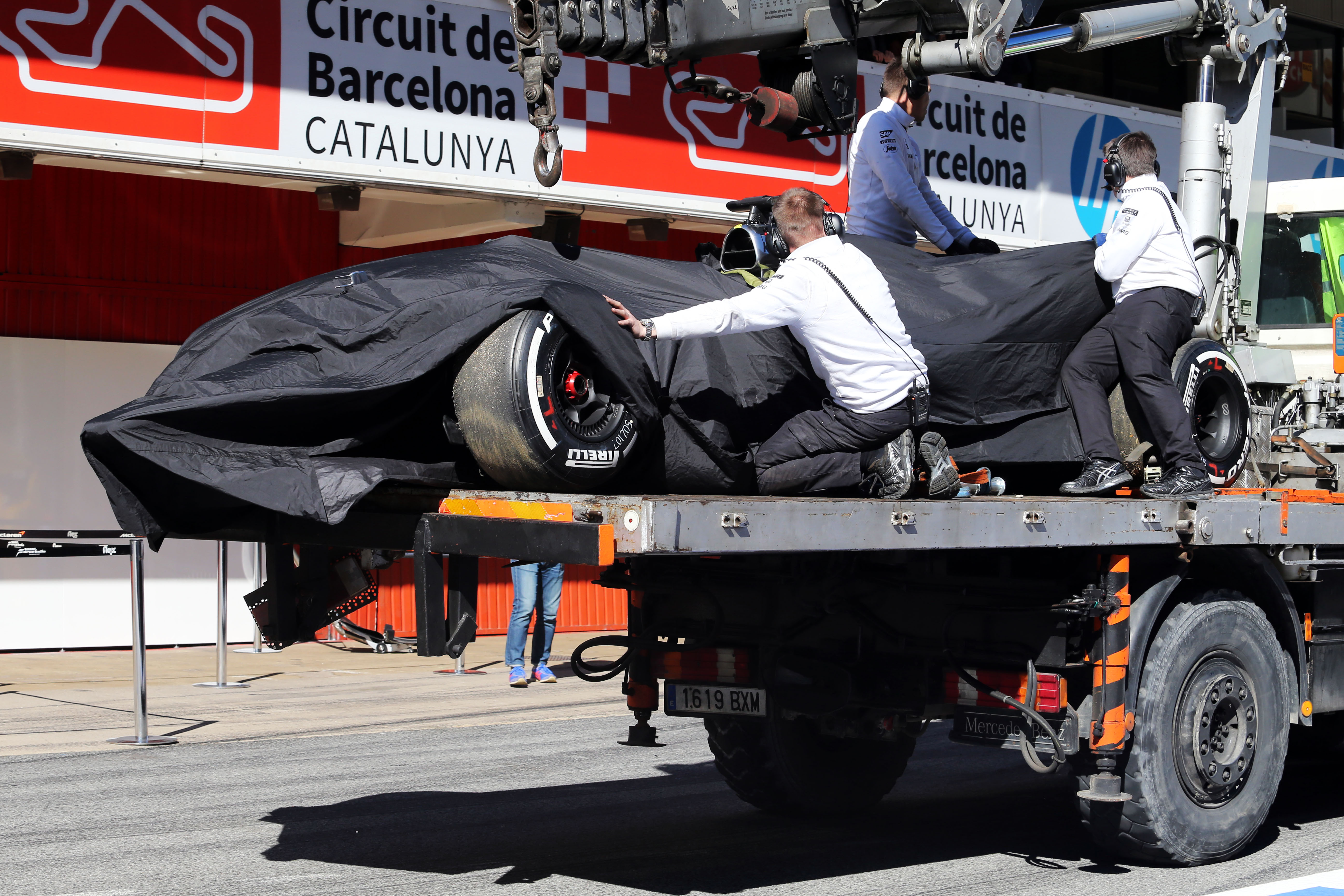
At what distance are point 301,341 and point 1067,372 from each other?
3.36 metres

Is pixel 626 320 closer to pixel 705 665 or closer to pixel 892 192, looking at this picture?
pixel 705 665

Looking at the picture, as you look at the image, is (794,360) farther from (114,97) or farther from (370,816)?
(114,97)

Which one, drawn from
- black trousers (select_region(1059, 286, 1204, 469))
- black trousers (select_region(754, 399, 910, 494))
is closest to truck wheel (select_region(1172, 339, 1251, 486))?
black trousers (select_region(1059, 286, 1204, 469))

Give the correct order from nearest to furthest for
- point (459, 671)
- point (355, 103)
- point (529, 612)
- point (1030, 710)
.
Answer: point (1030, 710) < point (529, 612) < point (355, 103) < point (459, 671)

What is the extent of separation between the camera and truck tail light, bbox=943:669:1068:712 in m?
6.54

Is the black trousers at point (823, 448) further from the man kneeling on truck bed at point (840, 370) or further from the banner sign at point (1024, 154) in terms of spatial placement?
the banner sign at point (1024, 154)

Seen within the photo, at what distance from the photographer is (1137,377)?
23.1ft

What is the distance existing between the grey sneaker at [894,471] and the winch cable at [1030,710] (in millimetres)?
938

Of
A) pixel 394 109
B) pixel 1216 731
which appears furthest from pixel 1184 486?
pixel 394 109

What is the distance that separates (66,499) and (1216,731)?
1086cm

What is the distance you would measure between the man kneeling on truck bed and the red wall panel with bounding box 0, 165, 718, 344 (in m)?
8.65

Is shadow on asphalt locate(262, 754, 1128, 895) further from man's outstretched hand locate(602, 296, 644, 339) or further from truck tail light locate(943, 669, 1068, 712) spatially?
man's outstretched hand locate(602, 296, 644, 339)

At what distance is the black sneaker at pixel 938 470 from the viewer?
6164 millimetres

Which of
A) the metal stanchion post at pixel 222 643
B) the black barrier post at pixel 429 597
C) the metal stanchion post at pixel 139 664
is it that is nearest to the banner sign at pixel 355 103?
the metal stanchion post at pixel 222 643
